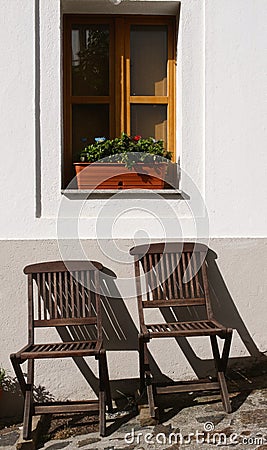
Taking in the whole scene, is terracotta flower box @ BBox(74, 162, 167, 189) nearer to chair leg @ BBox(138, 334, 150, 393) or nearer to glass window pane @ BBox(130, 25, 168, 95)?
glass window pane @ BBox(130, 25, 168, 95)

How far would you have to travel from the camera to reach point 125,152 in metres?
5.60

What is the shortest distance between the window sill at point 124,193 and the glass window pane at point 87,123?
21.6 inches

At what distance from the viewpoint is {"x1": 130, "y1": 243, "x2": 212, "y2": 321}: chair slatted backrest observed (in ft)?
17.4

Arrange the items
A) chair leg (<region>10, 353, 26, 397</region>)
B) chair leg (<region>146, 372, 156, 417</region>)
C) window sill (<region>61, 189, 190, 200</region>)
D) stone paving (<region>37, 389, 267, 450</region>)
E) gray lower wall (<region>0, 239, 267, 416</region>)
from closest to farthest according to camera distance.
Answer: stone paving (<region>37, 389, 267, 450</region>), chair leg (<region>10, 353, 26, 397</region>), chair leg (<region>146, 372, 156, 417</region>), gray lower wall (<region>0, 239, 267, 416</region>), window sill (<region>61, 189, 190, 200</region>)

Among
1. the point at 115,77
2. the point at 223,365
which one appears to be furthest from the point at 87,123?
the point at 223,365

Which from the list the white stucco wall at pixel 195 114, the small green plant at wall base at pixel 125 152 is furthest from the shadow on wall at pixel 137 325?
the small green plant at wall base at pixel 125 152

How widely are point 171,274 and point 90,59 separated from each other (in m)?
2.02

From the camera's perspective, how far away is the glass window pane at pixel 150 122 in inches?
A: 233

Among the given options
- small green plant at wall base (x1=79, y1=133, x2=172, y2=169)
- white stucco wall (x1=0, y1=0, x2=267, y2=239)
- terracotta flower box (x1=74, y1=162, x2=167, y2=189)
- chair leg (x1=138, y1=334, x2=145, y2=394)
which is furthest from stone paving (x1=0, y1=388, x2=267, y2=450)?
small green plant at wall base (x1=79, y1=133, x2=172, y2=169)

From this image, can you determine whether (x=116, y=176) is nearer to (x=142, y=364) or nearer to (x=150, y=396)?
(x=142, y=364)

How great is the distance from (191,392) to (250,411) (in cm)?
50

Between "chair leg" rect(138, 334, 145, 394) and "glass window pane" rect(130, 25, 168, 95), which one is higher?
"glass window pane" rect(130, 25, 168, 95)

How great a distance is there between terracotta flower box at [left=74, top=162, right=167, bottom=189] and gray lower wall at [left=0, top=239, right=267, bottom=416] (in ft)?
1.61

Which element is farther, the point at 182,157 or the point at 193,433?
the point at 182,157
